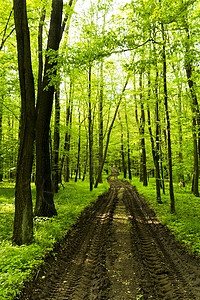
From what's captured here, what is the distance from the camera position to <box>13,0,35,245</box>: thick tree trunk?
5.43 m

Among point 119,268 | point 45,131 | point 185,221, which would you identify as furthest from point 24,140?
point 185,221

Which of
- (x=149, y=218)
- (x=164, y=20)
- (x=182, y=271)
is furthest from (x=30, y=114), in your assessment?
(x=149, y=218)

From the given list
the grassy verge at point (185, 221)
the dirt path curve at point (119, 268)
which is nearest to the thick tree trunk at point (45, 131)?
the dirt path curve at point (119, 268)

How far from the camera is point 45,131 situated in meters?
7.92

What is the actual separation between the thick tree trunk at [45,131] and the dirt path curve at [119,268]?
1.89 metres

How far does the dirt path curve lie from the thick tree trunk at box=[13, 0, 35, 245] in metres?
1.37

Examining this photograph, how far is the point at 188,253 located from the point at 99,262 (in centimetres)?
274

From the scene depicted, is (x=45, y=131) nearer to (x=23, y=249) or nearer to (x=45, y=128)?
(x=45, y=128)

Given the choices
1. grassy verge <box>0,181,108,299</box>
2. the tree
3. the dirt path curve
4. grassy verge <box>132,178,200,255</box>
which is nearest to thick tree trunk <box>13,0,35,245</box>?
grassy verge <box>0,181,108,299</box>

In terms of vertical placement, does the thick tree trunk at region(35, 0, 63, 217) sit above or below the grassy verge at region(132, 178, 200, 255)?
above

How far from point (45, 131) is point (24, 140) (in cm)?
238

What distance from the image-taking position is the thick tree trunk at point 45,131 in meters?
7.60

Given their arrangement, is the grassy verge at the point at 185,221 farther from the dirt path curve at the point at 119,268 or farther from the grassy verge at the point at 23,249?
the grassy verge at the point at 23,249

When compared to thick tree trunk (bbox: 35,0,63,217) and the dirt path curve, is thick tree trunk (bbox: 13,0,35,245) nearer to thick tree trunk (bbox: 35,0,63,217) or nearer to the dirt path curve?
the dirt path curve
